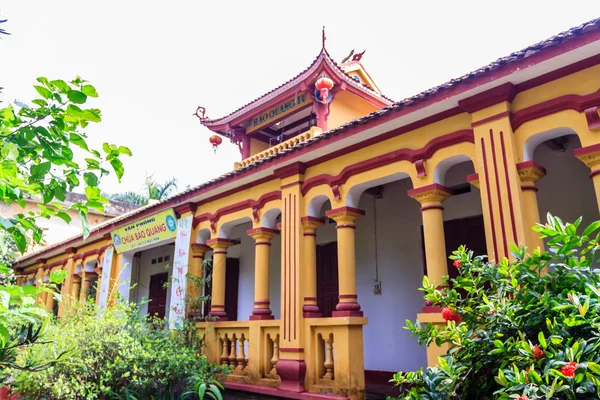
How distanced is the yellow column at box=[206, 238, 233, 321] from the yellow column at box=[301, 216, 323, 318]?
2261mm

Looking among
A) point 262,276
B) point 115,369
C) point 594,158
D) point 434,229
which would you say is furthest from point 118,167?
point 262,276

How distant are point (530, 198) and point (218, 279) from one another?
5.65 meters

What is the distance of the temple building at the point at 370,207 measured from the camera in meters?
4.76

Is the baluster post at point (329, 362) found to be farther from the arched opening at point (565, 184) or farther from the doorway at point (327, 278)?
the arched opening at point (565, 184)

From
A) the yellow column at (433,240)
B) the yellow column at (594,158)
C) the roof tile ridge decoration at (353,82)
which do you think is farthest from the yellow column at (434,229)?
the roof tile ridge decoration at (353,82)

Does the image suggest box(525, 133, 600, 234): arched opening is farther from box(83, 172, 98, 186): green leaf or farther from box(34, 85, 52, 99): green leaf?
box(34, 85, 52, 99): green leaf

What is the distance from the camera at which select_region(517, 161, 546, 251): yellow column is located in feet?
15.2

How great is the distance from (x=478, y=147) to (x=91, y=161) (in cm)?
409

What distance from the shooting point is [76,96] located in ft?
6.76

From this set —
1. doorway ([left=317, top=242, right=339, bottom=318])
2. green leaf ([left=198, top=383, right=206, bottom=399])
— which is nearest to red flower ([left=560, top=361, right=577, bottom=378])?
green leaf ([left=198, top=383, right=206, bottom=399])

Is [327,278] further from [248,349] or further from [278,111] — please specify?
[278,111]

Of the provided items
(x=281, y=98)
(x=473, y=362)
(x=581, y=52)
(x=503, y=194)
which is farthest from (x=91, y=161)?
(x=281, y=98)

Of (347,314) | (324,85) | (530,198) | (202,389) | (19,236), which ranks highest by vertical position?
(324,85)

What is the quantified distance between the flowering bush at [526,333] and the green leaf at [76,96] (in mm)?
2263
